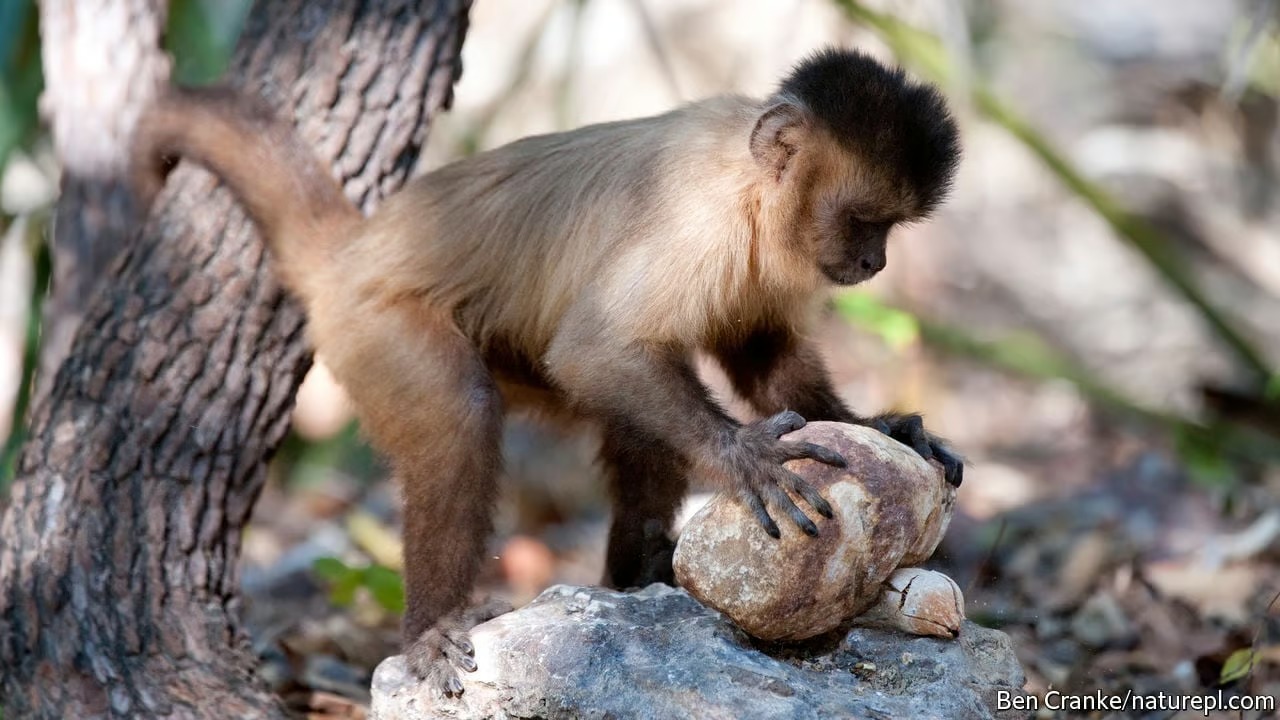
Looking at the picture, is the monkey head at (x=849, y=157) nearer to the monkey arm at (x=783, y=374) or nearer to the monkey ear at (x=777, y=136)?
the monkey ear at (x=777, y=136)

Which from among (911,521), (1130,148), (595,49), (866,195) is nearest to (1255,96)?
(1130,148)

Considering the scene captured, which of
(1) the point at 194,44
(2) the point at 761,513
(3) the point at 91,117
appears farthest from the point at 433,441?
(1) the point at 194,44

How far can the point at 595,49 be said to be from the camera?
1097 centimetres

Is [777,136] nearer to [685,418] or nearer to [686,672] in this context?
[685,418]

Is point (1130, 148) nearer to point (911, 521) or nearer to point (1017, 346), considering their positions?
point (1017, 346)

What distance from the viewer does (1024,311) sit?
1183 cm

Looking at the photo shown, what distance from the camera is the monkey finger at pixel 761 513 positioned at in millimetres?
3371

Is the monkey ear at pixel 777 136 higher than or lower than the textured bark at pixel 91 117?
lower

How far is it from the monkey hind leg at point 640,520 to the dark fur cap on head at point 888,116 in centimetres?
130

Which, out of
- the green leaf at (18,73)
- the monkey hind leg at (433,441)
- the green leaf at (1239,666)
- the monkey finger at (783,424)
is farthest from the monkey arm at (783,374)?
the green leaf at (18,73)

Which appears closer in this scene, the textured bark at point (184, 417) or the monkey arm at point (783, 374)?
the textured bark at point (184, 417)

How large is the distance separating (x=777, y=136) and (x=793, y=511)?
4.45 feet

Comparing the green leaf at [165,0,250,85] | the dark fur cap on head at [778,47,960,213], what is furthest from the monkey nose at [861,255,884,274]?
the green leaf at [165,0,250,85]

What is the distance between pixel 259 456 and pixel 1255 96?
383 inches
